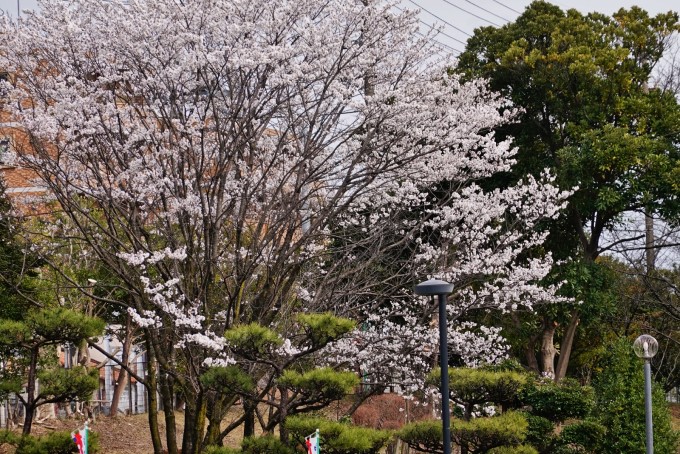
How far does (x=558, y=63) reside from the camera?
51.4 ft

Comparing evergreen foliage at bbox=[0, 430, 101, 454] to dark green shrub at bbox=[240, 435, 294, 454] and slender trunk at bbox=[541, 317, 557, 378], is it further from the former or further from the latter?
slender trunk at bbox=[541, 317, 557, 378]

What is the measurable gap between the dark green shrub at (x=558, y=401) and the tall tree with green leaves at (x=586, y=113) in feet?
8.20

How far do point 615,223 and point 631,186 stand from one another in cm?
193

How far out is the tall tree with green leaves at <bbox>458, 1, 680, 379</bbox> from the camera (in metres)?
14.7

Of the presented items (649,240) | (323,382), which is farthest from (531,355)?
(323,382)

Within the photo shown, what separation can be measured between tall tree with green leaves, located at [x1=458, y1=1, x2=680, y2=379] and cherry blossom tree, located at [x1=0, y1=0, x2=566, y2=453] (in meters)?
5.23

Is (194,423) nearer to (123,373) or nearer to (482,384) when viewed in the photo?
(482,384)

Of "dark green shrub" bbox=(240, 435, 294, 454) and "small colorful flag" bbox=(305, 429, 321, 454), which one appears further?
"dark green shrub" bbox=(240, 435, 294, 454)

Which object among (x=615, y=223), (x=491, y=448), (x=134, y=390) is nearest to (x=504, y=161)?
(x=491, y=448)

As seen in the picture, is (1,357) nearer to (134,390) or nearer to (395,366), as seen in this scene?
(134,390)

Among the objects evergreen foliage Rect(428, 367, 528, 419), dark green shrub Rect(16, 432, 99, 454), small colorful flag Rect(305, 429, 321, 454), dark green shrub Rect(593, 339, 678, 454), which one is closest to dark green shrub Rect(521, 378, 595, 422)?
dark green shrub Rect(593, 339, 678, 454)

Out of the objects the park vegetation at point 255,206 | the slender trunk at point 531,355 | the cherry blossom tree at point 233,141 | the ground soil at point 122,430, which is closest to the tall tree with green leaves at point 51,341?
the park vegetation at point 255,206

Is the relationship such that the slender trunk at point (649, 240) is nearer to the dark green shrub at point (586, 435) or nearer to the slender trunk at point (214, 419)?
the dark green shrub at point (586, 435)

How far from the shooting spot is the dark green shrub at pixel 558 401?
12773mm
